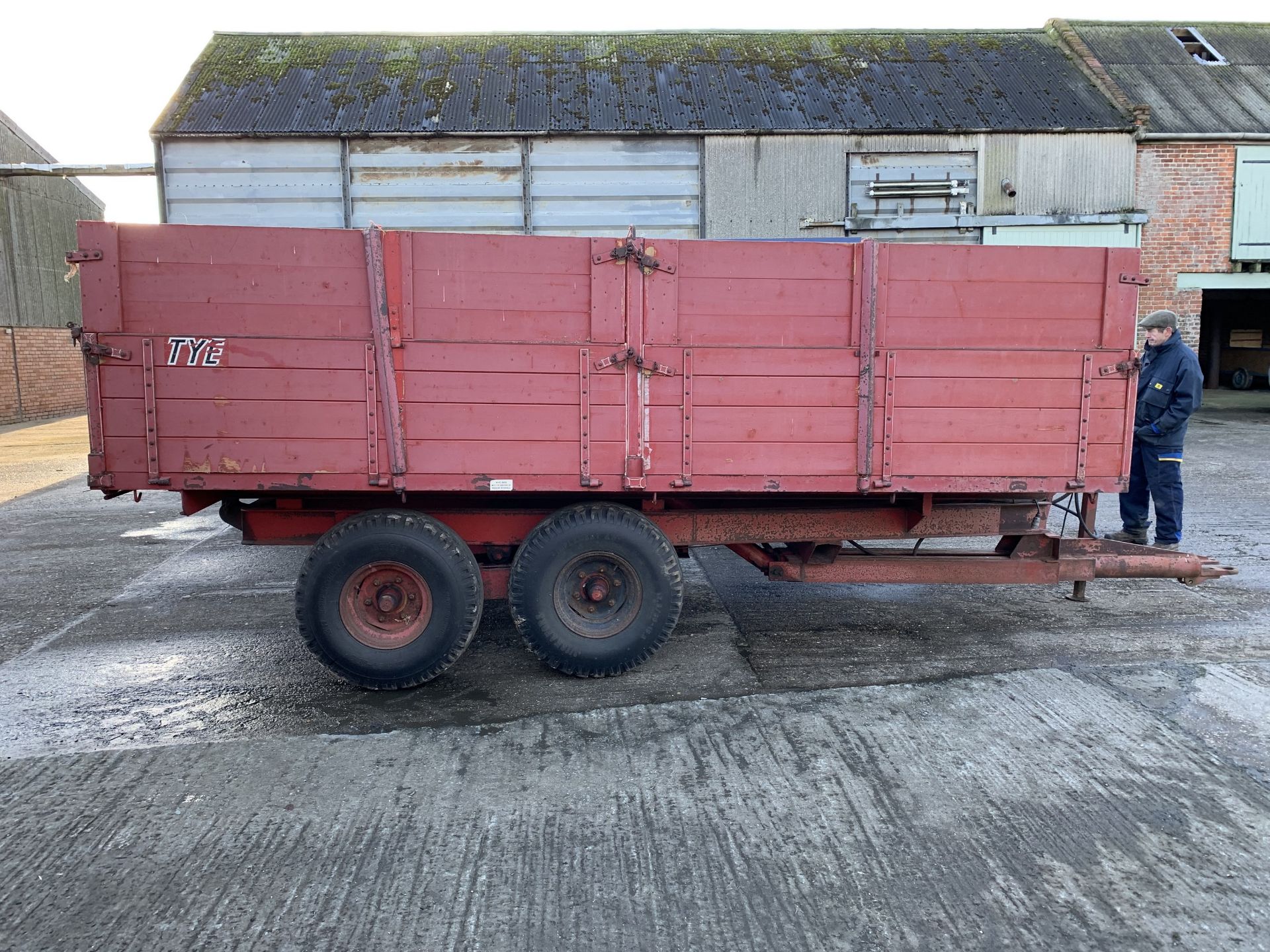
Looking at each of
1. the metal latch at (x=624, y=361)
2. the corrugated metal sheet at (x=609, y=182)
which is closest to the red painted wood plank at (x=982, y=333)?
the metal latch at (x=624, y=361)

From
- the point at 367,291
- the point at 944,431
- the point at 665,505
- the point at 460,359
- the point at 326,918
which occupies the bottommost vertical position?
the point at 326,918

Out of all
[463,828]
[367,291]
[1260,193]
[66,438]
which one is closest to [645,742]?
[463,828]

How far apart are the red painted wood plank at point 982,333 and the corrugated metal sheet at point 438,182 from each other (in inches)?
429

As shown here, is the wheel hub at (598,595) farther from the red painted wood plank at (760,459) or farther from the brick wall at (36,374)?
the brick wall at (36,374)

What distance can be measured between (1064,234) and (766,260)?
1355 centimetres

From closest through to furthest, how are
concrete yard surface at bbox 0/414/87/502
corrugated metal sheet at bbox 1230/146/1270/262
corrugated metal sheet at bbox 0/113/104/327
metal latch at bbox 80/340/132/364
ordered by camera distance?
metal latch at bbox 80/340/132/364 → concrete yard surface at bbox 0/414/87/502 → corrugated metal sheet at bbox 1230/146/1270/262 → corrugated metal sheet at bbox 0/113/104/327

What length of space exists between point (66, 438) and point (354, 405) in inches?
614

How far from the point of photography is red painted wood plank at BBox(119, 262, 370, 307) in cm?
462

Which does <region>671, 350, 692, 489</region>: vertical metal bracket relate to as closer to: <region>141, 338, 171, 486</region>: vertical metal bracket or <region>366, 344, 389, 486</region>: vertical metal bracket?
<region>366, 344, 389, 486</region>: vertical metal bracket

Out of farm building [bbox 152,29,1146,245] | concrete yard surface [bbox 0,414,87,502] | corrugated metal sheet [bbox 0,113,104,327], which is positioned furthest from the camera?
corrugated metal sheet [bbox 0,113,104,327]

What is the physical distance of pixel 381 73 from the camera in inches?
641

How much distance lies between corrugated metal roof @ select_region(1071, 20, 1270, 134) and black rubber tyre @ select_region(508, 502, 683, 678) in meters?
16.3

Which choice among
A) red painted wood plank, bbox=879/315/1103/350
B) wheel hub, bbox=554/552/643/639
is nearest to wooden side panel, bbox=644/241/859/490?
red painted wood plank, bbox=879/315/1103/350

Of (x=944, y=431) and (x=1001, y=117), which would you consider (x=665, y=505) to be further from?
(x=1001, y=117)
